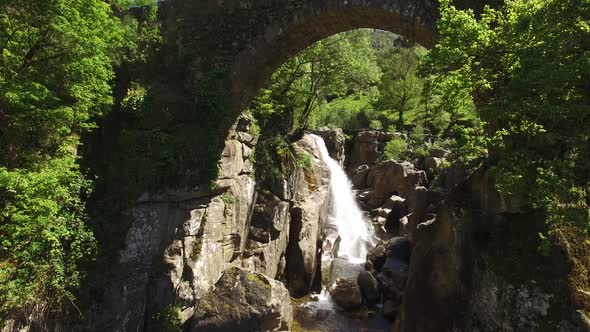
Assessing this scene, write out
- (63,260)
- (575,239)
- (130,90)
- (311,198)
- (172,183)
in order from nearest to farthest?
(575,239) < (63,260) < (172,183) < (130,90) < (311,198)

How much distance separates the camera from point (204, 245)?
35.8 ft

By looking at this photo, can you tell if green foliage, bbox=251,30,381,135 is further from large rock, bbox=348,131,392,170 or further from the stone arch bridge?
large rock, bbox=348,131,392,170

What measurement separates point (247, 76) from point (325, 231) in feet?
30.4

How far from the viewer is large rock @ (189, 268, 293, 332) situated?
10.1 m

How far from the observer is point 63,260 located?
8820mm

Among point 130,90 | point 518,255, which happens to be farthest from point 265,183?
point 518,255

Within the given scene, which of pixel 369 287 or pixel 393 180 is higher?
pixel 393 180

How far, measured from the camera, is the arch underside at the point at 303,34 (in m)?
10.7

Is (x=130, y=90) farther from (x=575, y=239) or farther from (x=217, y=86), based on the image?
(x=575, y=239)

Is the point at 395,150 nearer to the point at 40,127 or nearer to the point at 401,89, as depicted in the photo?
the point at 401,89

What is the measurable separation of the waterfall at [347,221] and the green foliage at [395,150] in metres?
5.92

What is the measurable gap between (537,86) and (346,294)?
1072cm

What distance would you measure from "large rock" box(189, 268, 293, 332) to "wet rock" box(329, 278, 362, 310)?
→ 3.09 m

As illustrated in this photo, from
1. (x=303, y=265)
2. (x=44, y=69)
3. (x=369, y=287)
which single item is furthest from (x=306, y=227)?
(x=44, y=69)
